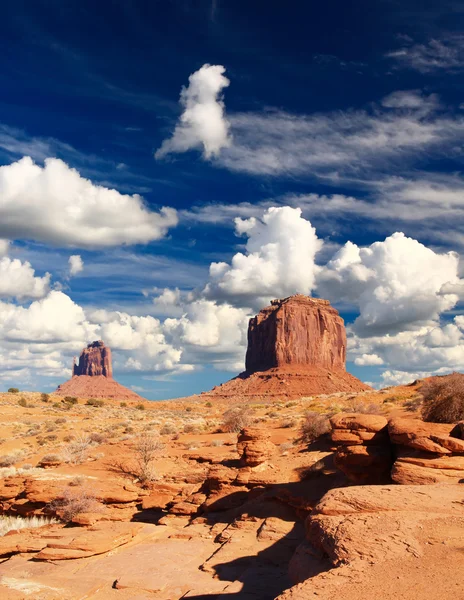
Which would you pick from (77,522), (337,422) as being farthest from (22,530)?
(337,422)

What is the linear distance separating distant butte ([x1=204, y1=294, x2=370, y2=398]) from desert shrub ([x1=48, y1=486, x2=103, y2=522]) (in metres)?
98.9

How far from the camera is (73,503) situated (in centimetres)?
1731

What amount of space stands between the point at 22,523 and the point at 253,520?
873 cm

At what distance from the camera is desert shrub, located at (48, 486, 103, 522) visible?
17.2 metres

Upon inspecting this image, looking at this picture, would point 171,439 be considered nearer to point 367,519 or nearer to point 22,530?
point 22,530

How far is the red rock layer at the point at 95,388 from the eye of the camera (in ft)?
582

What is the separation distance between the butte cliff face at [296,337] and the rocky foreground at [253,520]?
115 metres

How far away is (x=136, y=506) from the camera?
62.3ft

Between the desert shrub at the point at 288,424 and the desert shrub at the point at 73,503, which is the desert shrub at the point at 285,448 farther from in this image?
the desert shrub at the point at 73,503

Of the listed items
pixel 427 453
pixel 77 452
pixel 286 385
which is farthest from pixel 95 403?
pixel 427 453

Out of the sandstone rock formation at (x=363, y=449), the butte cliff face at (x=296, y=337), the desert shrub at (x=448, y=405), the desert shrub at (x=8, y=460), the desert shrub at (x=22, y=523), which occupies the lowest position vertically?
the desert shrub at (x=22, y=523)

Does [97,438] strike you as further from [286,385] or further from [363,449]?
[286,385]

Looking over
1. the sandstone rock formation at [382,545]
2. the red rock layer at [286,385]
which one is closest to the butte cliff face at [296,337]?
the red rock layer at [286,385]

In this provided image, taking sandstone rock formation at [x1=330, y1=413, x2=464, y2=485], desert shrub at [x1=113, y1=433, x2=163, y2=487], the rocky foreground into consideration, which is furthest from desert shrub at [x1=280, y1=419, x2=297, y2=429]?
sandstone rock formation at [x1=330, y1=413, x2=464, y2=485]
